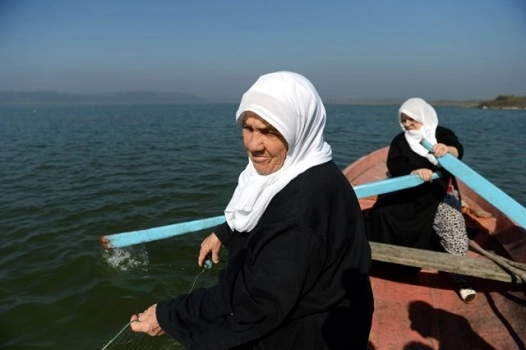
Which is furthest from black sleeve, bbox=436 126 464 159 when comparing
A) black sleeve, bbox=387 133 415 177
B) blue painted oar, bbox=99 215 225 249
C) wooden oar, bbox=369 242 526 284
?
blue painted oar, bbox=99 215 225 249

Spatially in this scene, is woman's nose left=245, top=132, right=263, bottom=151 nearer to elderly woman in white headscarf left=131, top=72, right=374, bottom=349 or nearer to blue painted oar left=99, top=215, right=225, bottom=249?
elderly woman in white headscarf left=131, top=72, right=374, bottom=349

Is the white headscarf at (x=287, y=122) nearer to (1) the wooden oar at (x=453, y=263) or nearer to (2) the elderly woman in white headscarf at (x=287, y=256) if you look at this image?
(2) the elderly woman in white headscarf at (x=287, y=256)

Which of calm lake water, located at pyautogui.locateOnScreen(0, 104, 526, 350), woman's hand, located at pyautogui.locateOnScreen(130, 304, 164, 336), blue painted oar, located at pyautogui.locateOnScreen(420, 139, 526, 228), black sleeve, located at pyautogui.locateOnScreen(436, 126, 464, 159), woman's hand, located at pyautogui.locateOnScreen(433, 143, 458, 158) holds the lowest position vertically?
calm lake water, located at pyautogui.locateOnScreen(0, 104, 526, 350)

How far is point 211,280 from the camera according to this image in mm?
4727

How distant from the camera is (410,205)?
359cm

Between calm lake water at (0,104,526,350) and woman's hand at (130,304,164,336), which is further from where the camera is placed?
calm lake water at (0,104,526,350)

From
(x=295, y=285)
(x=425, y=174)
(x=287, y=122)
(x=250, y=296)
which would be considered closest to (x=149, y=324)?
(x=250, y=296)

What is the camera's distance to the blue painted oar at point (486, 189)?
2906 mm

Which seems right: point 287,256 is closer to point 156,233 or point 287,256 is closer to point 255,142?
point 255,142

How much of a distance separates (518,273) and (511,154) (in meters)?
16.3

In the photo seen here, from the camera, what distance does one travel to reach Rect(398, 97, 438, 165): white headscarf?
11.1ft

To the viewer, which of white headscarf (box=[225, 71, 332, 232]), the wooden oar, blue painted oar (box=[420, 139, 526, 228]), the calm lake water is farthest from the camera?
the calm lake water

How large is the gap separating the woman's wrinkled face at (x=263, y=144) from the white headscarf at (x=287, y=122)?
3 cm

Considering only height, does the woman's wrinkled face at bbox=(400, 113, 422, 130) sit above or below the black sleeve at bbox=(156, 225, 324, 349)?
above
